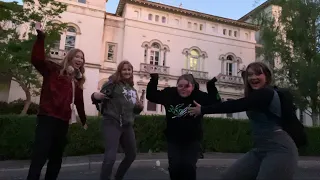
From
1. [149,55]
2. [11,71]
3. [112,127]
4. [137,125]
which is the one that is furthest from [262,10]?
[112,127]

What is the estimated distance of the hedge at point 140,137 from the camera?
793 cm

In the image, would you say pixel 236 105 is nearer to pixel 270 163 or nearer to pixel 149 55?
pixel 270 163

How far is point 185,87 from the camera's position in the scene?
355 centimetres

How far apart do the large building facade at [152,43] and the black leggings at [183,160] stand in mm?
18604

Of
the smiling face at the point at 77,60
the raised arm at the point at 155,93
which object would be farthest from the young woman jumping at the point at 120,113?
the raised arm at the point at 155,93

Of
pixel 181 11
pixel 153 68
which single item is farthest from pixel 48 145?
pixel 181 11

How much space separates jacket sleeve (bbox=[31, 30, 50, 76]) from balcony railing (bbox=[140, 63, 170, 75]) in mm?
20143

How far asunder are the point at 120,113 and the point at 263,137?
228cm

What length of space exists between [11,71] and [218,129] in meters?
12.4

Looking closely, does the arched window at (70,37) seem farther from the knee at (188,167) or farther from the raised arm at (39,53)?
the knee at (188,167)

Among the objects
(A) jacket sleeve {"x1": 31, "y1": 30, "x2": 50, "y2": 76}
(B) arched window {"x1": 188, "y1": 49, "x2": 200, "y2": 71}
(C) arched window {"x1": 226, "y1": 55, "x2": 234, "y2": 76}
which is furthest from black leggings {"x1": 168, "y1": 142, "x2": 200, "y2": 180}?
(C) arched window {"x1": 226, "y1": 55, "x2": 234, "y2": 76}

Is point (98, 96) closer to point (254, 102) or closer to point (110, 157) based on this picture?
point (110, 157)

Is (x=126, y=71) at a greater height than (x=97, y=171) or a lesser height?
greater

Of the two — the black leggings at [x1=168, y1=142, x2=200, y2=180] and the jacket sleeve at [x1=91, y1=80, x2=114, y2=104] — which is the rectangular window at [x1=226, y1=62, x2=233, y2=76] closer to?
the jacket sleeve at [x1=91, y1=80, x2=114, y2=104]
